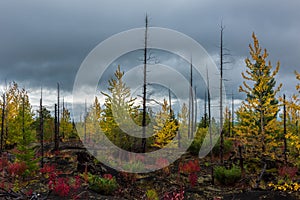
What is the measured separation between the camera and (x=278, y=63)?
59.1ft

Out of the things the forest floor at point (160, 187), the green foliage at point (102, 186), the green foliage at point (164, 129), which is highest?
the green foliage at point (164, 129)

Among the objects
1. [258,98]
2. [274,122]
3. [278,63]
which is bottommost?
[274,122]

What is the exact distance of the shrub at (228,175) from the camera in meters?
16.3

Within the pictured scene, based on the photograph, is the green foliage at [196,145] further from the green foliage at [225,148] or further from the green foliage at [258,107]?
the green foliage at [258,107]

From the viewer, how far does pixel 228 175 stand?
16422 mm

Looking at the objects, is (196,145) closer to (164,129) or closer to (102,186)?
(164,129)

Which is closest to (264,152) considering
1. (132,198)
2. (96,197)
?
(132,198)

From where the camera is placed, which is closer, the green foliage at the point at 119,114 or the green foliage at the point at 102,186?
the green foliage at the point at 102,186

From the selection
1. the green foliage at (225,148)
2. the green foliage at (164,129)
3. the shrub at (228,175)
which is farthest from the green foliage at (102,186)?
the green foliage at (225,148)

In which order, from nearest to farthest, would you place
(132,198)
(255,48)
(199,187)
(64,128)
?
(132,198)
(199,187)
(255,48)
(64,128)

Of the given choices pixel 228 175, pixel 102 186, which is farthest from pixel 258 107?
pixel 102 186

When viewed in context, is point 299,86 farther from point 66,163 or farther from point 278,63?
point 66,163

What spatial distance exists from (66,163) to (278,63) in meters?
17.1

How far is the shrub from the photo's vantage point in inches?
642
